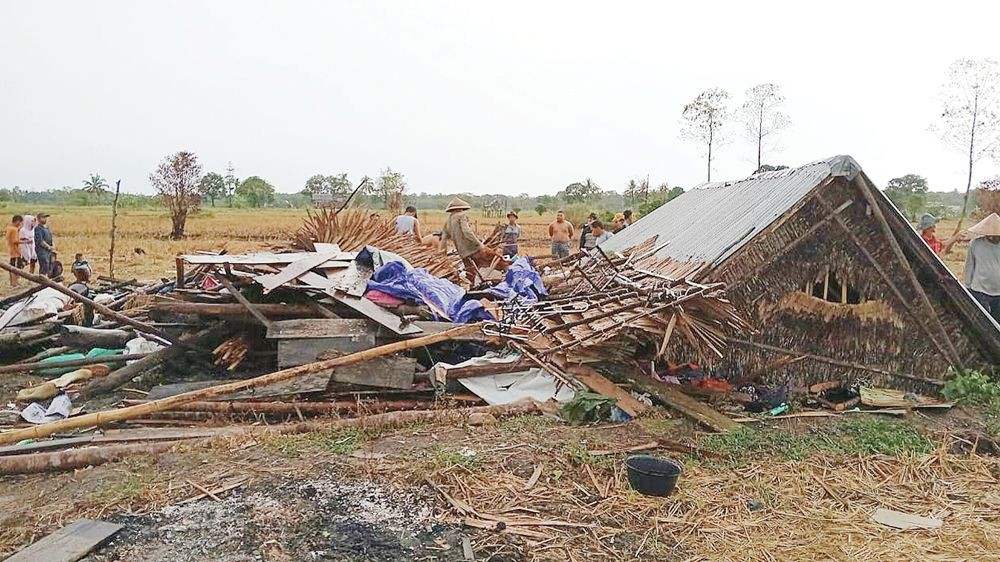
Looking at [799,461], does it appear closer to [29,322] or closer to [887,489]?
[887,489]

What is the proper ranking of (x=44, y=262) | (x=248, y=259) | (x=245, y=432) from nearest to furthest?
(x=245, y=432), (x=248, y=259), (x=44, y=262)

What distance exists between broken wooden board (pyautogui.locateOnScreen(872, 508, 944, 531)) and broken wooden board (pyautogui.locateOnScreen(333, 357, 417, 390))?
3.99 m

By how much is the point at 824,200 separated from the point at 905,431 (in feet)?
7.62

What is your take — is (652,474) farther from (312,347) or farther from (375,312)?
(312,347)

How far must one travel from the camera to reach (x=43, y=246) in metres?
13.3

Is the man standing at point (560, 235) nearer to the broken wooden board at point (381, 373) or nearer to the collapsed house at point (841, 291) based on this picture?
the collapsed house at point (841, 291)

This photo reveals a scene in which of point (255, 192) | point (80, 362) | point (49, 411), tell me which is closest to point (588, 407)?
point (49, 411)

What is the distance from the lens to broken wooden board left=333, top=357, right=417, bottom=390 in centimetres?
605

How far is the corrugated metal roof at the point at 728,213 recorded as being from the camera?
6305 millimetres

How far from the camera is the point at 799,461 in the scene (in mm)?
4973

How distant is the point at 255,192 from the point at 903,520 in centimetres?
6859

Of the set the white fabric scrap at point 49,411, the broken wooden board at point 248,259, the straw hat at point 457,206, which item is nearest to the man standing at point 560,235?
the straw hat at point 457,206

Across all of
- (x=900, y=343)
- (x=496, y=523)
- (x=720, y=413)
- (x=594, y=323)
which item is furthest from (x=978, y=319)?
(x=496, y=523)

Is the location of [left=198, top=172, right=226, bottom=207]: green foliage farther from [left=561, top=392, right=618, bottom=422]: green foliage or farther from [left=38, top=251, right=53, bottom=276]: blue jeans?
[left=561, top=392, right=618, bottom=422]: green foliage
